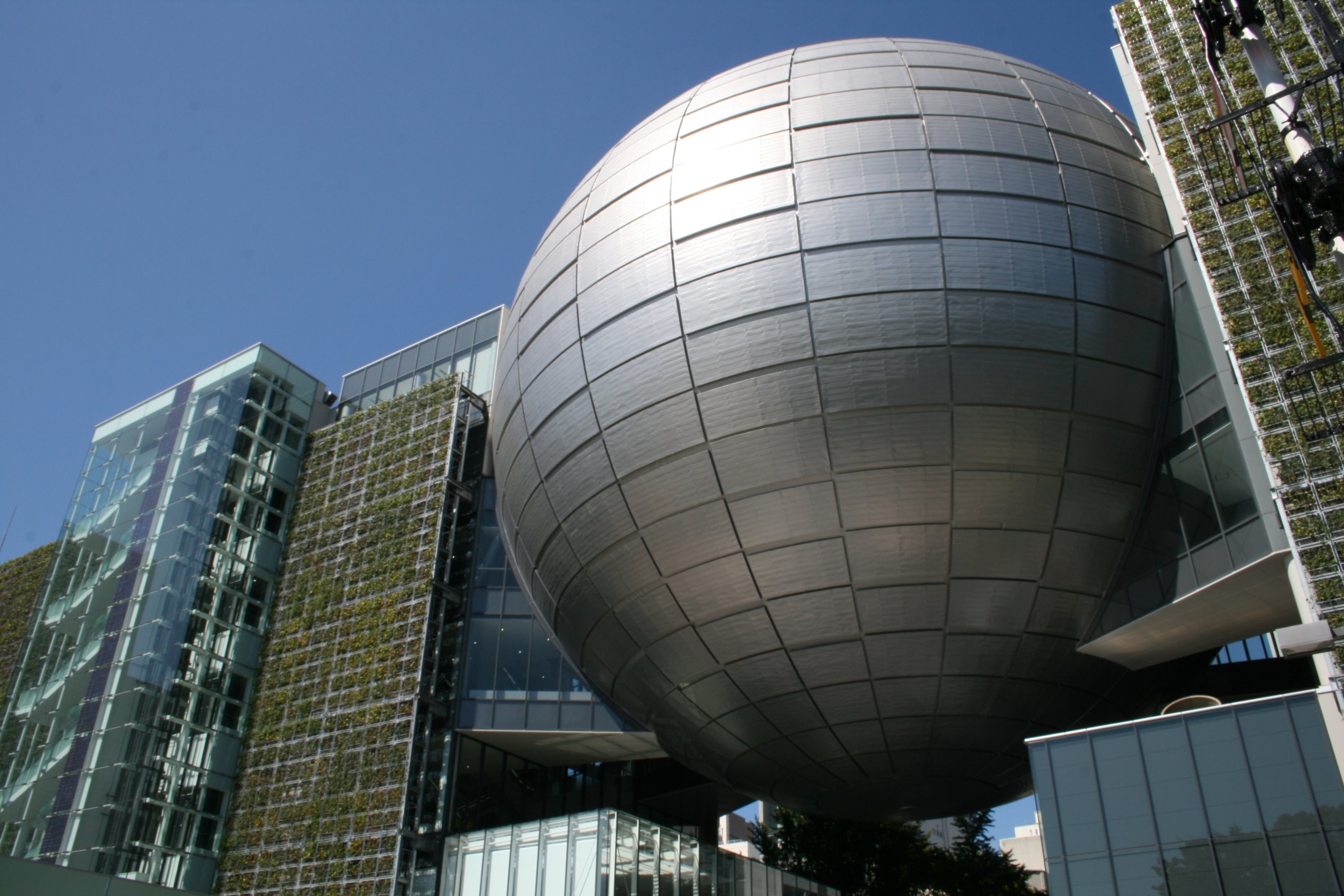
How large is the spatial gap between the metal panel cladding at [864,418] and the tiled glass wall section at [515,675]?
950 cm

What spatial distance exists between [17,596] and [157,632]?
20.7 m

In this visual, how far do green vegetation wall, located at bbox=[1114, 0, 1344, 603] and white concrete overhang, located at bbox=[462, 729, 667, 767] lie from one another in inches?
Result: 716

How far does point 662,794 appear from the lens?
110ft

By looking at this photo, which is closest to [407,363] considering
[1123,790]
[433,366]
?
[433,366]

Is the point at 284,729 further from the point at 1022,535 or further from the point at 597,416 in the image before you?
the point at 1022,535

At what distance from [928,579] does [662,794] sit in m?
18.8

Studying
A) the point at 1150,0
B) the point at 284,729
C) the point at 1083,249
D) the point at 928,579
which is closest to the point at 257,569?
the point at 284,729

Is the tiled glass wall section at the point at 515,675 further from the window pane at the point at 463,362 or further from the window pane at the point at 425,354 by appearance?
the window pane at the point at 425,354

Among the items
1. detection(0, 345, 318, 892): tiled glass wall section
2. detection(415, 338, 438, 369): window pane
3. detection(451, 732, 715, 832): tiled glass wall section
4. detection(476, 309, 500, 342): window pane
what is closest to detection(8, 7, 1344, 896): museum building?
detection(451, 732, 715, 832): tiled glass wall section

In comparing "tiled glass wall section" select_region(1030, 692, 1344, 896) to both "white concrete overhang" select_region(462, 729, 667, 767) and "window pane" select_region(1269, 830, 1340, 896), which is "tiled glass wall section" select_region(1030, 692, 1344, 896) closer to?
"window pane" select_region(1269, 830, 1340, 896)

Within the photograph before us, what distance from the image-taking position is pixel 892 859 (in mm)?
39312

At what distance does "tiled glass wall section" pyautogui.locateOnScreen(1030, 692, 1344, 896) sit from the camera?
47.6 feet

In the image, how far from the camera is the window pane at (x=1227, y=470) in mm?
17156

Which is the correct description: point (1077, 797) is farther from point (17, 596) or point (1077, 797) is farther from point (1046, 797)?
point (17, 596)
